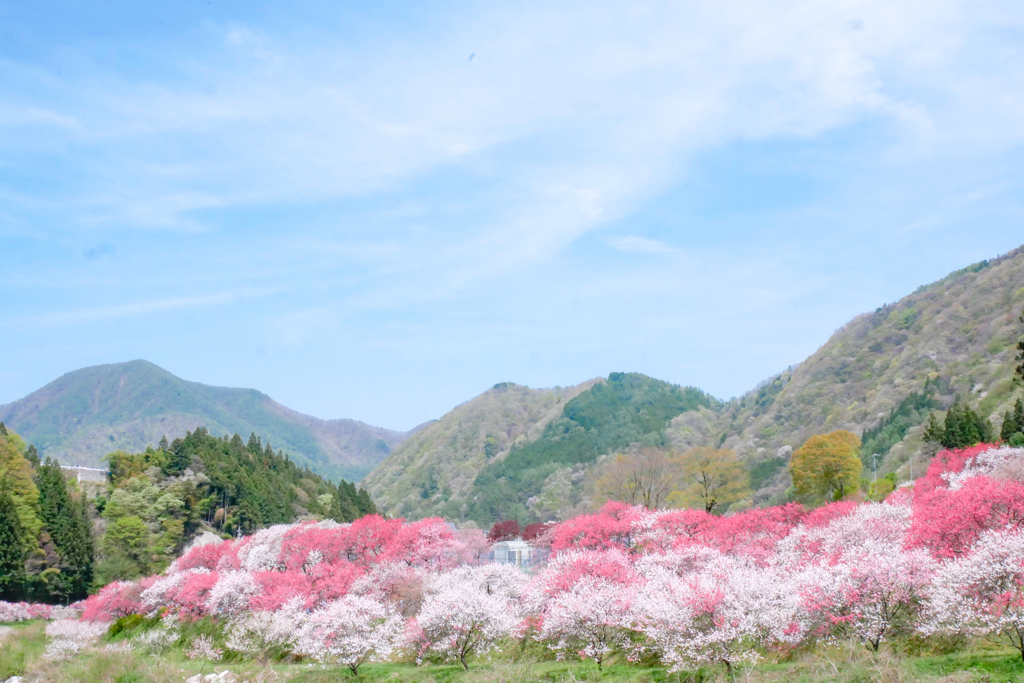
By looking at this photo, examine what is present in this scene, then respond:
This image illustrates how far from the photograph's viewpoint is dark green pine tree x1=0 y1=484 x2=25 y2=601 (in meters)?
44.6

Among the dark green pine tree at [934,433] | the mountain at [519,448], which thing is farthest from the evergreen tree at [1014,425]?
the mountain at [519,448]

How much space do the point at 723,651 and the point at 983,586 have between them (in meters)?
5.35

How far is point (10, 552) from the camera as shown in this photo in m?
44.8

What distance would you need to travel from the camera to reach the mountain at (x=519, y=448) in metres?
117

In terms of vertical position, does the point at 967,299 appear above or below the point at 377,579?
above

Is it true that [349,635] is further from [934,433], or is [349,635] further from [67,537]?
[934,433]

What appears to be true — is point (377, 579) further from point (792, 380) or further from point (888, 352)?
point (792, 380)

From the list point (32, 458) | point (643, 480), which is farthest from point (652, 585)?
point (32, 458)

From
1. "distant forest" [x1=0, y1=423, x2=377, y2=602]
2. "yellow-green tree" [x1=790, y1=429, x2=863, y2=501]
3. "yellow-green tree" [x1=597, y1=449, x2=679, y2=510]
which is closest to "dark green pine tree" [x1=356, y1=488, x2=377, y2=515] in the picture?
"distant forest" [x1=0, y1=423, x2=377, y2=602]

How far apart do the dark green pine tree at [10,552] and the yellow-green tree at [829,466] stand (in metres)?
49.1

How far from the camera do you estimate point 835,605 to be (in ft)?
52.2

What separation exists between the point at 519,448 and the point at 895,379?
70.0 m

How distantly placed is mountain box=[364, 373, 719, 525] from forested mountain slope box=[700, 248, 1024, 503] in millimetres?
13330

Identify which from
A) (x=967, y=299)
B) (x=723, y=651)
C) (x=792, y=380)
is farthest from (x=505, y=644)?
(x=792, y=380)
